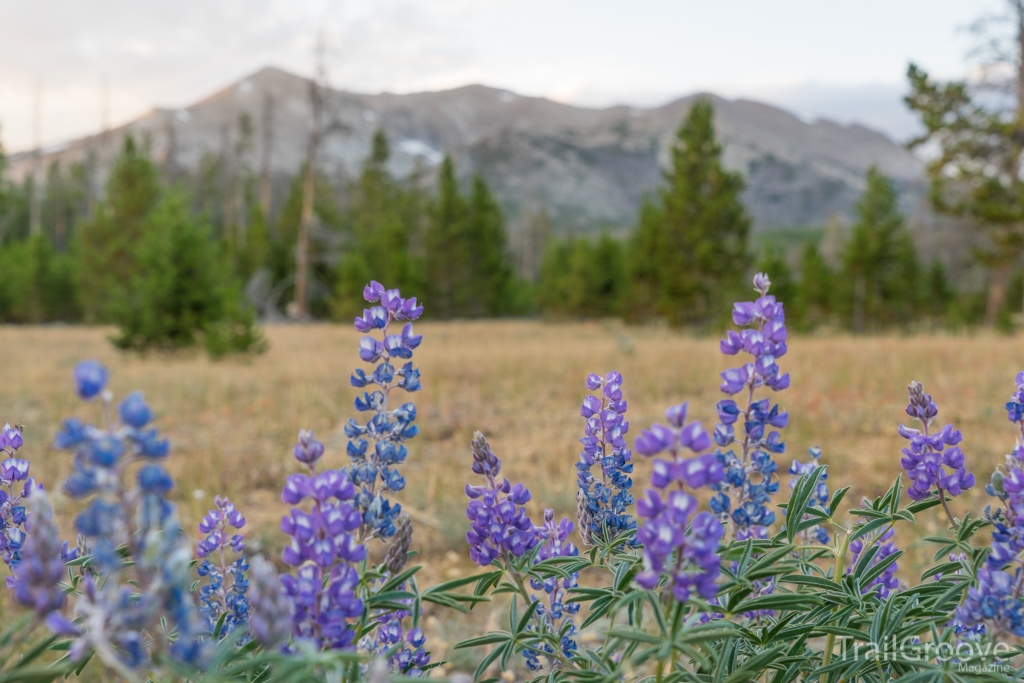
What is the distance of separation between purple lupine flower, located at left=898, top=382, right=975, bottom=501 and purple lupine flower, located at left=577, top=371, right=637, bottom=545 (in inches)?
18.5

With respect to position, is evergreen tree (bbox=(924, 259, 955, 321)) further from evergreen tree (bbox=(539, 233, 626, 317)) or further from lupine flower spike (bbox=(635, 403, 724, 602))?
lupine flower spike (bbox=(635, 403, 724, 602))

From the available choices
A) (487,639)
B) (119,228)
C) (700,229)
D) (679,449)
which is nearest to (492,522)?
(487,639)

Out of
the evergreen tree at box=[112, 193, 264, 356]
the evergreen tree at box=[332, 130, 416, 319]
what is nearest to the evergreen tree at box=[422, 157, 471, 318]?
the evergreen tree at box=[332, 130, 416, 319]

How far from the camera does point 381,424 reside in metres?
0.98

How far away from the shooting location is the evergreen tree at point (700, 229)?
A: 2416 cm

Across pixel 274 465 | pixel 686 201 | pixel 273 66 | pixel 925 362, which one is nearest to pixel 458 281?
pixel 686 201

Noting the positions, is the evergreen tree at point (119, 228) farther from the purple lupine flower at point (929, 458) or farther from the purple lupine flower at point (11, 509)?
the purple lupine flower at point (929, 458)

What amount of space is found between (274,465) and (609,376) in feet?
16.5

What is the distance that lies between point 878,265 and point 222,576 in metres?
36.1

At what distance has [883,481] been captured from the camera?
4.67m

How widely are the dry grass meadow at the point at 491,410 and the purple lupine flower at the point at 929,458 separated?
2045mm

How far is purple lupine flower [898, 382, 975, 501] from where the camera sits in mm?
1051

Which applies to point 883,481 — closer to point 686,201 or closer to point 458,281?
point 686,201

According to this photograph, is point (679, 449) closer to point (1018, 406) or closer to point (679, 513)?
point (679, 513)
